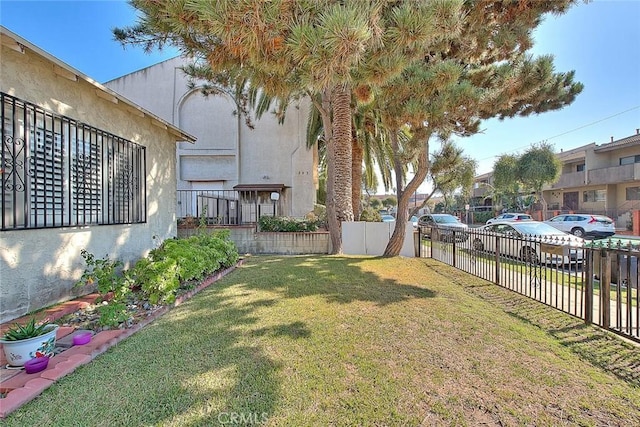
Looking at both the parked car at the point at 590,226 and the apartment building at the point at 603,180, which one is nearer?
the parked car at the point at 590,226

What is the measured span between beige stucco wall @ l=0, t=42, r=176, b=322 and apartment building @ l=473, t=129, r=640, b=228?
100 feet

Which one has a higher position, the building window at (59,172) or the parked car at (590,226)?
the building window at (59,172)

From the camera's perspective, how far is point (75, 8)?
6.22 meters

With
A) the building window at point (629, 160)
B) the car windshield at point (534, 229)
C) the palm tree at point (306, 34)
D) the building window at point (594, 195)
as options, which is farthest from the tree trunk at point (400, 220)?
the building window at point (594, 195)

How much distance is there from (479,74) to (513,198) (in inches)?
1324

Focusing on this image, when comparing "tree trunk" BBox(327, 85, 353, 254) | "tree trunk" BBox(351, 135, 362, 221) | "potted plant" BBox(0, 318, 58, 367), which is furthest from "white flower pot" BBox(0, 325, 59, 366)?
"tree trunk" BBox(351, 135, 362, 221)

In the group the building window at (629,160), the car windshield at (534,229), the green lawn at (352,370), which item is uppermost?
the building window at (629,160)

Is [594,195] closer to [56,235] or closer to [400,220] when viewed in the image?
[400,220]

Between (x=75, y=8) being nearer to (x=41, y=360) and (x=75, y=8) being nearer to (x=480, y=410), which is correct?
(x=41, y=360)

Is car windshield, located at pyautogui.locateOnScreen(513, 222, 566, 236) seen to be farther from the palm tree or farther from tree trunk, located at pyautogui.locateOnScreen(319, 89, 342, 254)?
the palm tree

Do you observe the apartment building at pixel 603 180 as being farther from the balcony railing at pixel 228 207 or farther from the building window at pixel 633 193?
the balcony railing at pixel 228 207

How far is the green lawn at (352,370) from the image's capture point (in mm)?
2201

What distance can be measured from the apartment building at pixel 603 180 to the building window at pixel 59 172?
3072cm

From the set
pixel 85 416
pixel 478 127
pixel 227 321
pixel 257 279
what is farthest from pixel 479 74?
pixel 85 416
